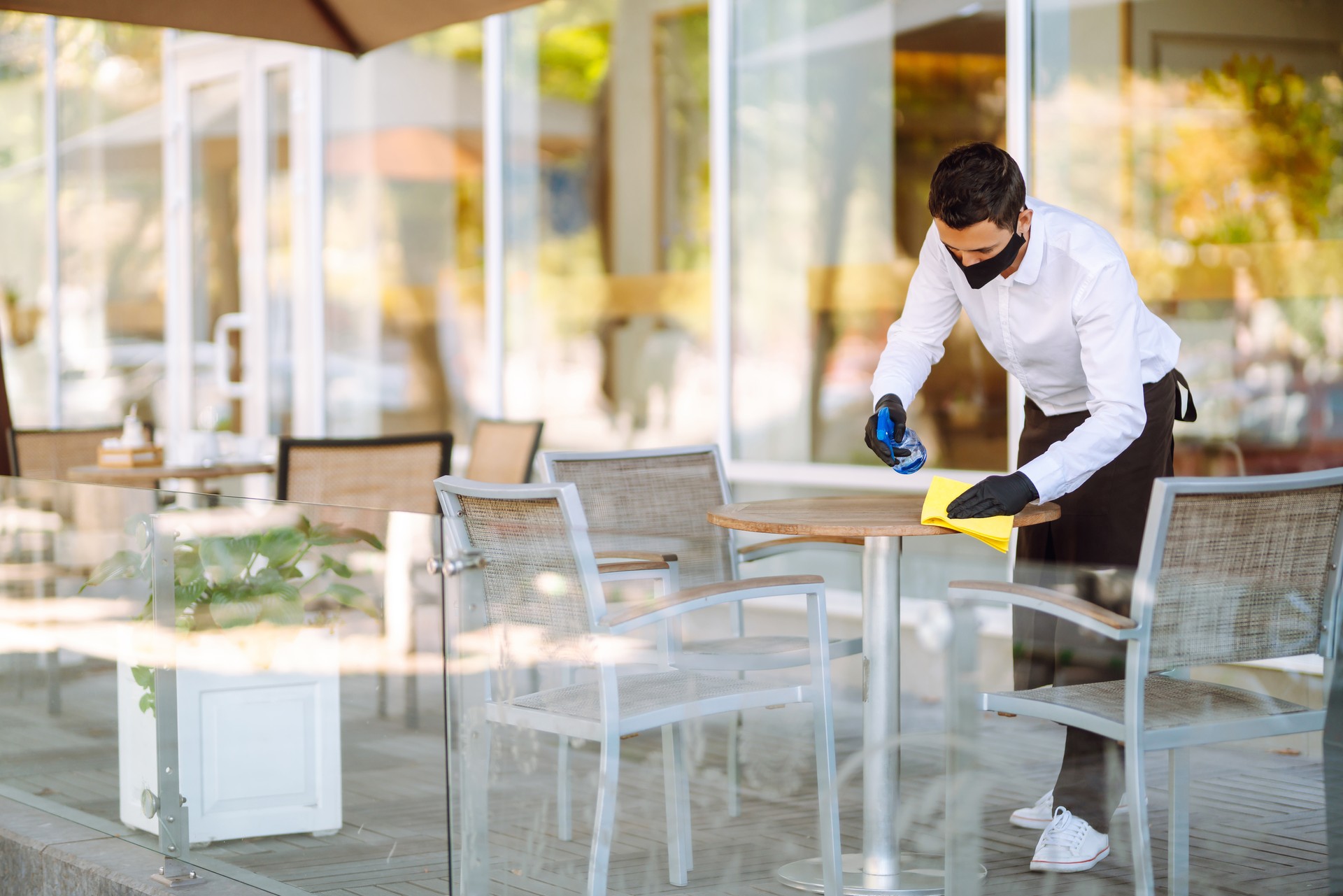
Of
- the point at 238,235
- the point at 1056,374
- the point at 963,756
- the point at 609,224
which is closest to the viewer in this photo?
the point at 963,756

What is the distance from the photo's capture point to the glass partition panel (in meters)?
2.59

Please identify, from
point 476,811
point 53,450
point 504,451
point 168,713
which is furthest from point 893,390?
point 53,450

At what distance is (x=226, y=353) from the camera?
848 centimetres

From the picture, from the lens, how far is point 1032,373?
318cm

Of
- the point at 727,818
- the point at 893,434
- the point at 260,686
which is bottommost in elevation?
the point at 727,818

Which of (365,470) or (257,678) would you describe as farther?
(365,470)

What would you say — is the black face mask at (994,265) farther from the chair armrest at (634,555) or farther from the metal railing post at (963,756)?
the metal railing post at (963,756)

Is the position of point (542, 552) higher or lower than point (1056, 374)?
lower

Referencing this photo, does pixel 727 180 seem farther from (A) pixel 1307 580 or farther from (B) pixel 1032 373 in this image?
(A) pixel 1307 580

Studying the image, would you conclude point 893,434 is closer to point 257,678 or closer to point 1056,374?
point 1056,374

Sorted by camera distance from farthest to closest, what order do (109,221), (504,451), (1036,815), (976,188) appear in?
(109,221) < (504,451) < (976,188) < (1036,815)

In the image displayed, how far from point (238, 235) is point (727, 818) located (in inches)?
254

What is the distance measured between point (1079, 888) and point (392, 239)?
19.5 ft

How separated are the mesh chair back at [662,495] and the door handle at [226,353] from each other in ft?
17.3
